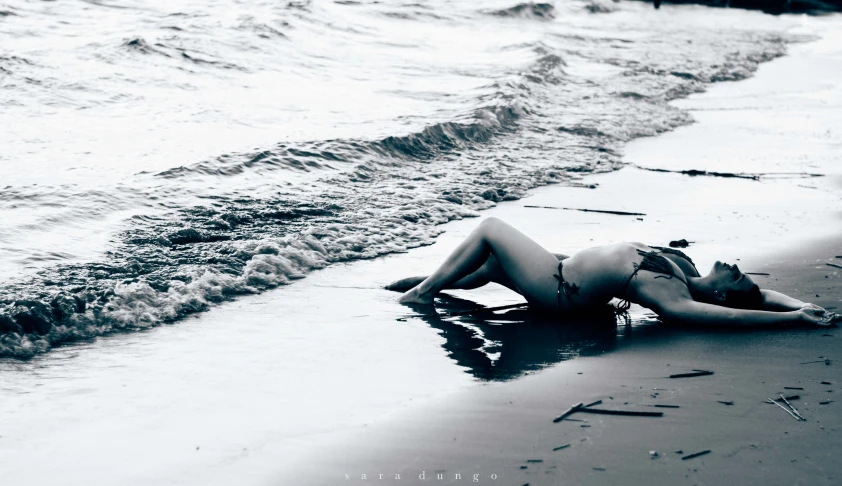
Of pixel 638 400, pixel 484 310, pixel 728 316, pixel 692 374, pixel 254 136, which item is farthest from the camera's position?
pixel 254 136

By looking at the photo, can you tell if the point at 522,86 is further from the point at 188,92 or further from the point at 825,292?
the point at 825,292

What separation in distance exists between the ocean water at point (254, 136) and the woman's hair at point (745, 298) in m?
2.82

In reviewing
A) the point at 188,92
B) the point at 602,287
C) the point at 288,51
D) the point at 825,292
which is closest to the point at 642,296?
the point at 602,287

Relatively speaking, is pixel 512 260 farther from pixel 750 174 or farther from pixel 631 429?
pixel 750 174

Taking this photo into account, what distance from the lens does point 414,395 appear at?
4.02 metres

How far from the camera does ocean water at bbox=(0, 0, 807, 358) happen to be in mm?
6203

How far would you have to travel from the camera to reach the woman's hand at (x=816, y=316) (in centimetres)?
481

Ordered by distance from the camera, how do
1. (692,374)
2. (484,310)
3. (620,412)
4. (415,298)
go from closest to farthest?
1. (620,412)
2. (692,374)
3. (484,310)
4. (415,298)

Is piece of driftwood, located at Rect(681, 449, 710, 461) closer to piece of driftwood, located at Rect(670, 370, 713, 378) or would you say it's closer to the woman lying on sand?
piece of driftwood, located at Rect(670, 370, 713, 378)

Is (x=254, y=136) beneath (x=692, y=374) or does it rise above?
beneath

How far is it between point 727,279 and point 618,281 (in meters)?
0.59

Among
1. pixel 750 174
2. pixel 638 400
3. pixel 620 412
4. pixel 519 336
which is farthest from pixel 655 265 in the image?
pixel 750 174

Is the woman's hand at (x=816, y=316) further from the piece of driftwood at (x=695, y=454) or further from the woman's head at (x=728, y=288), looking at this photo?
the piece of driftwood at (x=695, y=454)

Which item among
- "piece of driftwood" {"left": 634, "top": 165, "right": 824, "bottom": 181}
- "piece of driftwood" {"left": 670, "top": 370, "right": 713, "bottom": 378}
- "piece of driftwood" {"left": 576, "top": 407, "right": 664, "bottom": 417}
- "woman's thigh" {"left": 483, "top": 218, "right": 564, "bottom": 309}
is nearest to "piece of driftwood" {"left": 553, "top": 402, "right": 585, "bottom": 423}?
"piece of driftwood" {"left": 576, "top": 407, "right": 664, "bottom": 417}
